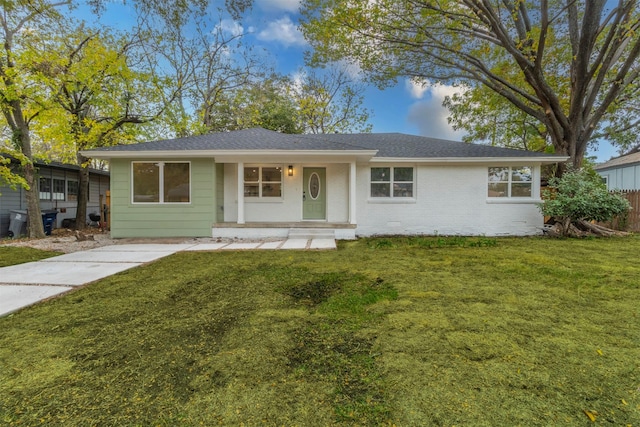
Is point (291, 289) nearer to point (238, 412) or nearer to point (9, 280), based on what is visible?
point (238, 412)

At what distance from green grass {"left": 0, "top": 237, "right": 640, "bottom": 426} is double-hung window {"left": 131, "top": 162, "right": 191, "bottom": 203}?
476 cm

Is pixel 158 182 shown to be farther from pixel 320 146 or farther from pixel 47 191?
pixel 47 191

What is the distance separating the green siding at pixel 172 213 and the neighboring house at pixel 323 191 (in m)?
0.03

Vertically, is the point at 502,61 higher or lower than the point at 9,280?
higher

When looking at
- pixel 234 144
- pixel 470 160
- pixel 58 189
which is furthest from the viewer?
pixel 58 189

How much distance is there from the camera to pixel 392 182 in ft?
30.4

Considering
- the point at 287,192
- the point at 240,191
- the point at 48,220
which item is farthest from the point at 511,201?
the point at 48,220

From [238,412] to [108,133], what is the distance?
548 inches

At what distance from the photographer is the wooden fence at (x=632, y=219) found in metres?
9.70

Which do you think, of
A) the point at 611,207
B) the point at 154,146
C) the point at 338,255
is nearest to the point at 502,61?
the point at 611,207

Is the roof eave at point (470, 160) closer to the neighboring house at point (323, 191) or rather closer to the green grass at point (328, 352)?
the neighboring house at point (323, 191)

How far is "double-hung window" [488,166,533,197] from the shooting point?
914 centimetres

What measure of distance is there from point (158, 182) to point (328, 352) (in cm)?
799

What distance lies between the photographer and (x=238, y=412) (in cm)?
153
